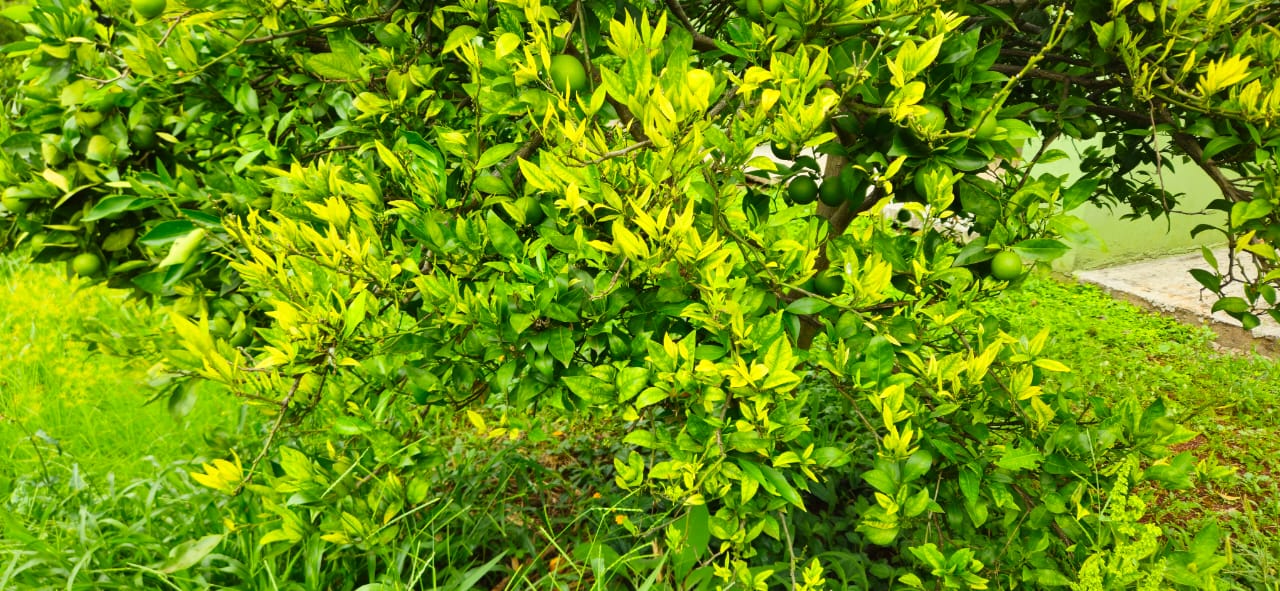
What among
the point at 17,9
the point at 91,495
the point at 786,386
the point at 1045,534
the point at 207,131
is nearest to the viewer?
the point at 786,386

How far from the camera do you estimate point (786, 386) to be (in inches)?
50.8

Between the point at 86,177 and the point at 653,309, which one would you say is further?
the point at 86,177

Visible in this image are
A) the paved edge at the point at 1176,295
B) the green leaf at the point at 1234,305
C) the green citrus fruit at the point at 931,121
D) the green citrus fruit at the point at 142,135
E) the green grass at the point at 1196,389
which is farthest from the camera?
the paved edge at the point at 1176,295

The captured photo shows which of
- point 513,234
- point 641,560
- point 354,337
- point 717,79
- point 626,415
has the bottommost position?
point 641,560

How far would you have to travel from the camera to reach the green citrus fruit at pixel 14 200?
1.81 m

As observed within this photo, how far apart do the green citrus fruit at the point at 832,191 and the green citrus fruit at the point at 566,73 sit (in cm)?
60

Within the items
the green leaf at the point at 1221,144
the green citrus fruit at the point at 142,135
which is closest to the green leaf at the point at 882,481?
the green leaf at the point at 1221,144

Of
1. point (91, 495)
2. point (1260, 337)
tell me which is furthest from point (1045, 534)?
point (1260, 337)

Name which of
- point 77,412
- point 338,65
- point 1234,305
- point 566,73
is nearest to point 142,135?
point 338,65

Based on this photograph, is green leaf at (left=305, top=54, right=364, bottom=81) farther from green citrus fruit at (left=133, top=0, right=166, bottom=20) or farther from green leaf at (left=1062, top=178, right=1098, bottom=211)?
green leaf at (left=1062, top=178, right=1098, bottom=211)

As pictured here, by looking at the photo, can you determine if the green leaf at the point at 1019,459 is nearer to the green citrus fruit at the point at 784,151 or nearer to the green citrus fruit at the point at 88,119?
the green citrus fruit at the point at 784,151

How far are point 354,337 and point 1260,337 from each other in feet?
18.3

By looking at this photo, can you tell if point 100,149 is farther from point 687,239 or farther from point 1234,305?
point 1234,305

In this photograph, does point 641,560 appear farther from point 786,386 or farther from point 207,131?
point 207,131
